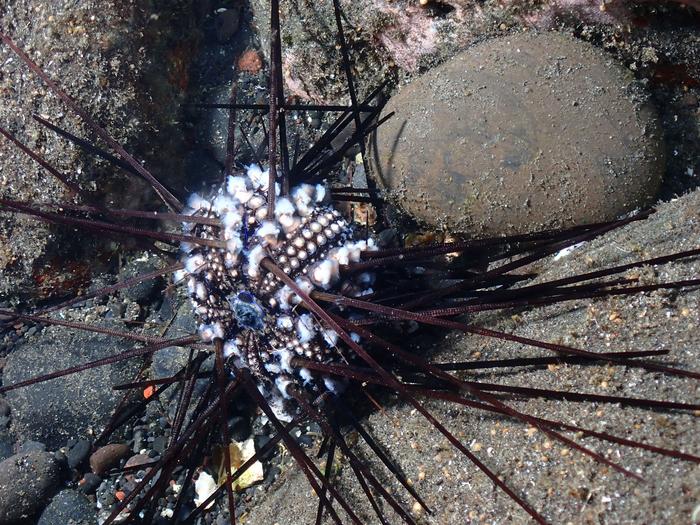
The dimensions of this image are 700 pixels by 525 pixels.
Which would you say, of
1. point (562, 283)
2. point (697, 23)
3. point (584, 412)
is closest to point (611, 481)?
point (584, 412)

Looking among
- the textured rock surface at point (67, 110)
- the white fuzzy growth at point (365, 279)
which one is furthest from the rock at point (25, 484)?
the white fuzzy growth at point (365, 279)

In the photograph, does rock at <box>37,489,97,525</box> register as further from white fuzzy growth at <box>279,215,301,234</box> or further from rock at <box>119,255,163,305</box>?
white fuzzy growth at <box>279,215,301,234</box>

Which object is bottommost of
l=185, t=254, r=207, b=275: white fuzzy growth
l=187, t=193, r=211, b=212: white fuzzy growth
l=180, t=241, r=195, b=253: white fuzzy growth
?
l=185, t=254, r=207, b=275: white fuzzy growth

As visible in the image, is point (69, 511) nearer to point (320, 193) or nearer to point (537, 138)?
point (320, 193)

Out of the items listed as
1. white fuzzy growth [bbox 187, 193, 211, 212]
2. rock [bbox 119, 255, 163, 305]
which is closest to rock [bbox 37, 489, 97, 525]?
rock [bbox 119, 255, 163, 305]

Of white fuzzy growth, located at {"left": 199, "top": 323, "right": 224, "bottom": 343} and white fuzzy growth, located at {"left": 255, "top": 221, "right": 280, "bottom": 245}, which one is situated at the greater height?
white fuzzy growth, located at {"left": 255, "top": 221, "right": 280, "bottom": 245}

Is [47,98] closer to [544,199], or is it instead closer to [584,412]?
[544,199]

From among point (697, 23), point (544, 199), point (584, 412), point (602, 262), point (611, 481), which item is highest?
point (697, 23)

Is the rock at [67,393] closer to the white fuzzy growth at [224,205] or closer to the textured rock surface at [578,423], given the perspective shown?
the textured rock surface at [578,423]
